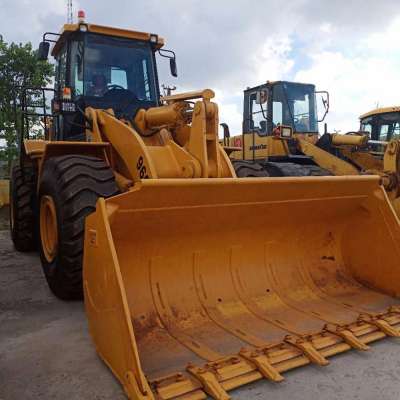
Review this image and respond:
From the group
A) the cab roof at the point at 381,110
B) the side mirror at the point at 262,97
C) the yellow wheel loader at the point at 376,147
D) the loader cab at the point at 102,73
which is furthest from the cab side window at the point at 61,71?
the cab roof at the point at 381,110

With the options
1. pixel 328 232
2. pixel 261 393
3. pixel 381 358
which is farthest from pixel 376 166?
pixel 261 393

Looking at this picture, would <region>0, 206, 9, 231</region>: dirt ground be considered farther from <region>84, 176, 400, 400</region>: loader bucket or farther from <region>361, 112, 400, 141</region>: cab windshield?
<region>361, 112, 400, 141</region>: cab windshield

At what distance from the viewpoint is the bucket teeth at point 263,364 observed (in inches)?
102

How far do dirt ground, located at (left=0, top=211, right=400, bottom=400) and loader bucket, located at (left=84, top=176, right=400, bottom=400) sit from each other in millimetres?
87

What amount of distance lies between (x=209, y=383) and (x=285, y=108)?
7.69m

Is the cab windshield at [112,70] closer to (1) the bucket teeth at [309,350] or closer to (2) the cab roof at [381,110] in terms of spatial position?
(1) the bucket teeth at [309,350]

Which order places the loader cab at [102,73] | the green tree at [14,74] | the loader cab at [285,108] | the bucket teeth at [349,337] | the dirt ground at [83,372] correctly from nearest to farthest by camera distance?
the dirt ground at [83,372] → the bucket teeth at [349,337] → the loader cab at [102,73] → the loader cab at [285,108] → the green tree at [14,74]

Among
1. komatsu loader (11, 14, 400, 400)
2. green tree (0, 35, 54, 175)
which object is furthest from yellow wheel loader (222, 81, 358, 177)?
green tree (0, 35, 54, 175)

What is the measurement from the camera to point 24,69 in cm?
1648

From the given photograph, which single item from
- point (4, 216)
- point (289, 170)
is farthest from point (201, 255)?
point (4, 216)

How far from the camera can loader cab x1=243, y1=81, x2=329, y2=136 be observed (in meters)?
9.27

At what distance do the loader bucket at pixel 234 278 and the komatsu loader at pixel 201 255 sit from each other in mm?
11

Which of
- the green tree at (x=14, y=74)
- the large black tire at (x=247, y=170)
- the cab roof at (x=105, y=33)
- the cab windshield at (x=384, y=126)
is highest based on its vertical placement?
the green tree at (x=14, y=74)

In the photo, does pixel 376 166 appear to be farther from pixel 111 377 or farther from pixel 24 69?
pixel 24 69
